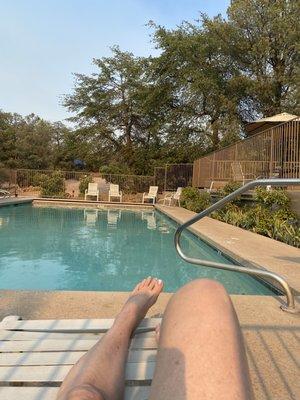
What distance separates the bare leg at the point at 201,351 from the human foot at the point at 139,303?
0.50 meters

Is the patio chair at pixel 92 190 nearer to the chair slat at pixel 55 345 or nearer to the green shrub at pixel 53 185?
the green shrub at pixel 53 185

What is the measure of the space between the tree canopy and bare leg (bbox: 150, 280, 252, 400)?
2103 cm

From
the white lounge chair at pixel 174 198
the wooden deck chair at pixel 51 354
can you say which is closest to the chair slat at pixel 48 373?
the wooden deck chair at pixel 51 354

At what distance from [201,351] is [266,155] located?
1058 cm

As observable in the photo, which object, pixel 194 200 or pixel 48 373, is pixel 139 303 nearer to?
pixel 48 373

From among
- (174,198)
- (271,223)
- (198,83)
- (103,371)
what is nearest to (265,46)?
(198,83)

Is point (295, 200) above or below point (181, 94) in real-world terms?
below

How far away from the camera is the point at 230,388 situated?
918 mm

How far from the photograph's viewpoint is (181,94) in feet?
81.0

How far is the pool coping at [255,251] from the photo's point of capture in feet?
15.8

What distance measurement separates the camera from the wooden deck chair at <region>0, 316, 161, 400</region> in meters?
1.56

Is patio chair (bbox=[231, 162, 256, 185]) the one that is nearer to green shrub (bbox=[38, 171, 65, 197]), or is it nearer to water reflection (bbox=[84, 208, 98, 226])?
water reflection (bbox=[84, 208, 98, 226])

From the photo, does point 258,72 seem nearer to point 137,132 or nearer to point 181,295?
point 137,132

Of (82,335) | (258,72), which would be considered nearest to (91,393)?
(82,335)
